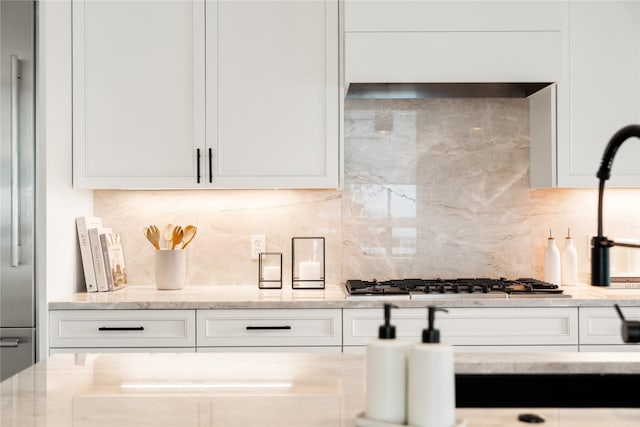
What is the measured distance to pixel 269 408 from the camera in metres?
1.14

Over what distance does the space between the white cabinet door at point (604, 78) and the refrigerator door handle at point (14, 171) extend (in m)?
2.48

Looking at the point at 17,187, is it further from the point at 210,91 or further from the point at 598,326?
the point at 598,326

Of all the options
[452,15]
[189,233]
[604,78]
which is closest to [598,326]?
[604,78]

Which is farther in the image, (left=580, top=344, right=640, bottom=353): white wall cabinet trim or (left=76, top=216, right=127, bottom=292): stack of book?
(left=76, top=216, right=127, bottom=292): stack of book

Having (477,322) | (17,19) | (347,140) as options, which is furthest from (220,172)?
(477,322)

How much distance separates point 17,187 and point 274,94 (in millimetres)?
1200

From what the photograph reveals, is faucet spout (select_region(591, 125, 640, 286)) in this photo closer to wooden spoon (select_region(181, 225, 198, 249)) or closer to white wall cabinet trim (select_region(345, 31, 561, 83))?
white wall cabinet trim (select_region(345, 31, 561, 83))

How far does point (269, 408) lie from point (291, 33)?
7.27 ft

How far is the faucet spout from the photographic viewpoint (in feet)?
3.46

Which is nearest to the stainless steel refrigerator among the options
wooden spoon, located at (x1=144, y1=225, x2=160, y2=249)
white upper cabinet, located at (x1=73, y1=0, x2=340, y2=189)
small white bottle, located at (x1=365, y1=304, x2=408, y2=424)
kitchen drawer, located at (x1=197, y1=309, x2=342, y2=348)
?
white upper cabinet, located at (x1=73, y1=0, x2=340, y2=189)

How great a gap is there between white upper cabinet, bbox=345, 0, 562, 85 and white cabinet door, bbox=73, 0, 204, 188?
767 mm

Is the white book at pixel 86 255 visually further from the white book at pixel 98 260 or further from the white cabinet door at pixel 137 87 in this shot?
the white cabinet door at pixel 137 87

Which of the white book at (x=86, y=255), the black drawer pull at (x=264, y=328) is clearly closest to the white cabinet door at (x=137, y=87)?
the white book at (x=86, y=255)

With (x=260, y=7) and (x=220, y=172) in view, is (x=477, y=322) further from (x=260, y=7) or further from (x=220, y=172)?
(x=260, y=7)
